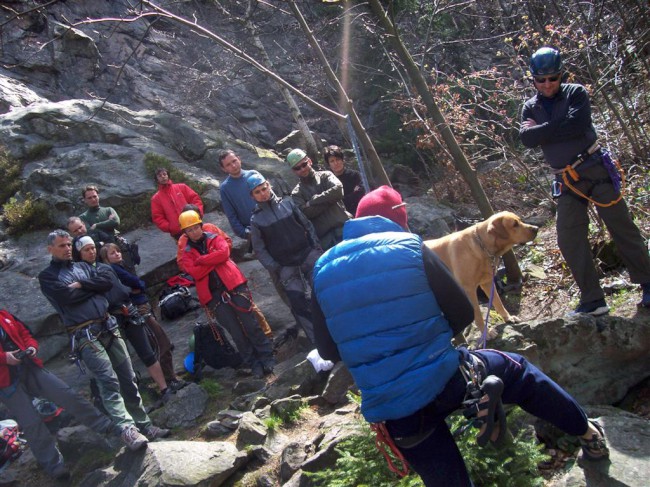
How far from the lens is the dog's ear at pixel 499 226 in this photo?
5043 millimetres

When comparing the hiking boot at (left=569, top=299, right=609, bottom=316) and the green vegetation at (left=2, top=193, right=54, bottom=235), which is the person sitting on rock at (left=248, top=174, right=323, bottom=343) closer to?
the hiking boot at (left=569, top=299, right=609, bottom=316)

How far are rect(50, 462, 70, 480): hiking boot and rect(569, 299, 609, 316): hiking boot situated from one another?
5541 mm

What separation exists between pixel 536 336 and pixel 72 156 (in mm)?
11829

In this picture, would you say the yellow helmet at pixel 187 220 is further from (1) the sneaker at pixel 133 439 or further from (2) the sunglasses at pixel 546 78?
(2) the sunglasses at pixel 546 78

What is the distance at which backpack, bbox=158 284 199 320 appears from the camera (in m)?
9.18

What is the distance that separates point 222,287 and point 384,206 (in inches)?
171

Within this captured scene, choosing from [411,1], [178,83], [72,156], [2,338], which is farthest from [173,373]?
[178,83]

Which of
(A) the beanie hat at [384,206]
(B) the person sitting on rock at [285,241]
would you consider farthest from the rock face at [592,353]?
(B) the person sitting on rock at [285,241]

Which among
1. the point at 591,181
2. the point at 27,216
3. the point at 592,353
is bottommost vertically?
the point at 592,353

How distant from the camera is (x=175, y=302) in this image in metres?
9.22

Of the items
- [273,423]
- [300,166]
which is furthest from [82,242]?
[273,423]

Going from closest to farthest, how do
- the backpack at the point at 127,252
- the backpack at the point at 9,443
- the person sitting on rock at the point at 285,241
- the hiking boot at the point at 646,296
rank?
the hiking boot at the point at 646,296
the backpack at the point at 9,443
the person sitting on rock at the point at 285,241
the backpack at the point at 127,252

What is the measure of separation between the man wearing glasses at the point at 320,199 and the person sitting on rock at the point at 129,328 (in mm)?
2499

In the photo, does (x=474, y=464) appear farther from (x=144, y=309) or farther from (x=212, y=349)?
(x=144, y=309)
